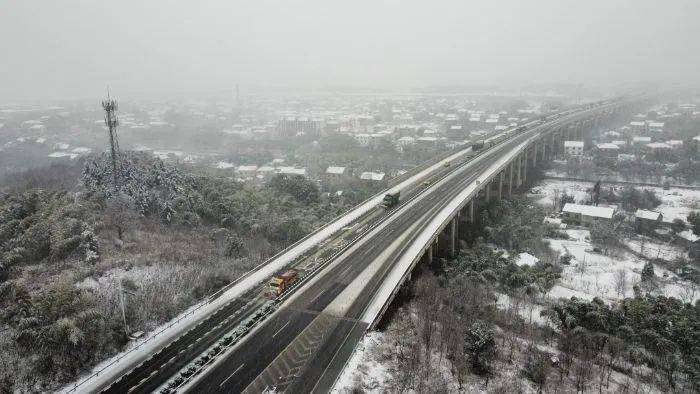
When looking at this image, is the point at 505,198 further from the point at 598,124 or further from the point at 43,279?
the point at 598,124

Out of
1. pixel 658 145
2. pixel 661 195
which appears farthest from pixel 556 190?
pixel 658 145

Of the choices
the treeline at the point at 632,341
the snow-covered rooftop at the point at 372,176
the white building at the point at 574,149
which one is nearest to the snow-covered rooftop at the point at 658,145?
the white building at the point at 574,149

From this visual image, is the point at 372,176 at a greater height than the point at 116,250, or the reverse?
the point at 372,176

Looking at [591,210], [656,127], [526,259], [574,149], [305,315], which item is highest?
[656,127]

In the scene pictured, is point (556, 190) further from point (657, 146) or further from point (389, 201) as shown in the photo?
point (657, 146)

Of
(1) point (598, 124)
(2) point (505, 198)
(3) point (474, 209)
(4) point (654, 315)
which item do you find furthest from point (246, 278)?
(1) point (598, 124)

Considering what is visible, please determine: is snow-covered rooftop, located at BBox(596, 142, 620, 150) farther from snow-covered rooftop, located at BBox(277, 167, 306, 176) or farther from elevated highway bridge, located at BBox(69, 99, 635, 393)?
snow-covered rooftop, located at BBox(277, 167, 306, 176)

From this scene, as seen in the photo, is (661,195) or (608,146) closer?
(661,195)

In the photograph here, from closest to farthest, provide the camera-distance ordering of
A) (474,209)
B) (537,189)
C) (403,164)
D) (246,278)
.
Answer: (246,278) < (474,209) < (537,189) < (403,164)
